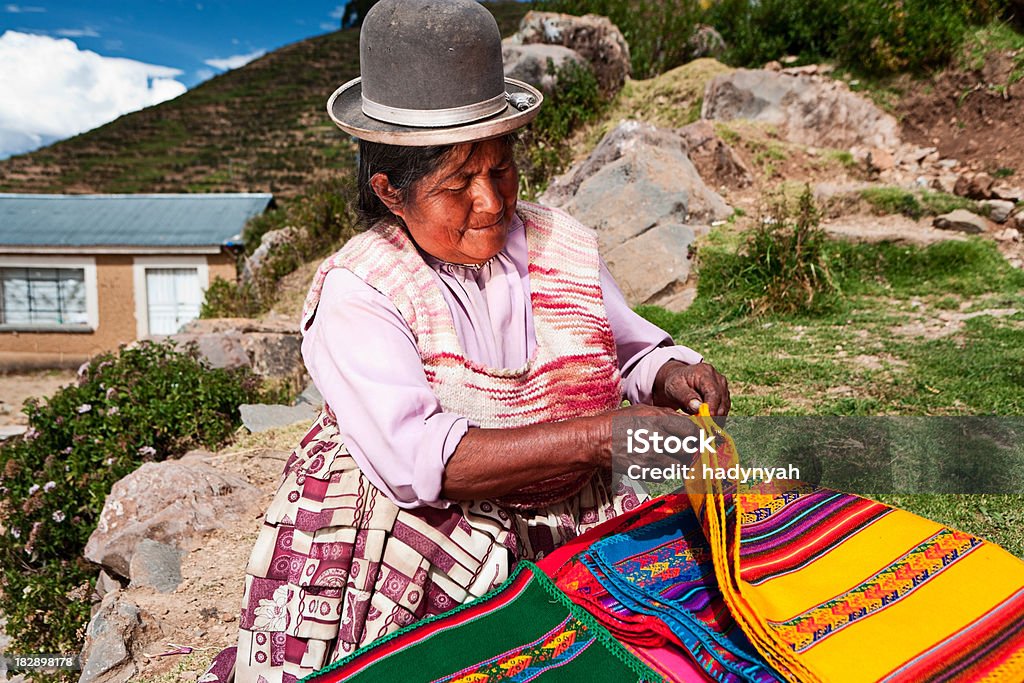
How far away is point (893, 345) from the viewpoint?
5195 millimetres

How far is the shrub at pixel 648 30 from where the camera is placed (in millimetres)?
12172

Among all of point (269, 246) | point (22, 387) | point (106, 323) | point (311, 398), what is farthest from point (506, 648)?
point (22, 387)

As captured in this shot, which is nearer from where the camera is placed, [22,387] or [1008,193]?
[1008,193]

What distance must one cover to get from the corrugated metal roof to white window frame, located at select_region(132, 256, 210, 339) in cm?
34

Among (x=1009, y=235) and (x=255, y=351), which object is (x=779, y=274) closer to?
(x=1009, y=235)

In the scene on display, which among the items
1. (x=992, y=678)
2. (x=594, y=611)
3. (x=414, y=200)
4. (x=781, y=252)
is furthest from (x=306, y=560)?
(x=781, y=252)

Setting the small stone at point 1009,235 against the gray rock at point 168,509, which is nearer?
the gray rock at point 168,509

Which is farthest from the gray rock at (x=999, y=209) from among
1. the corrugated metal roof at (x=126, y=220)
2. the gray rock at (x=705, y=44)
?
the corrugated metal roof at (x=126, y=220)

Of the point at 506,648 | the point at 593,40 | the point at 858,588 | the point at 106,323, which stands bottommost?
the point at 106,323

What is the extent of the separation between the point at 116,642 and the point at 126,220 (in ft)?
55.5

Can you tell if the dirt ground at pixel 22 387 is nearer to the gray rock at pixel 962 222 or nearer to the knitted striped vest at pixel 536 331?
the gray rock at pixel 962 222

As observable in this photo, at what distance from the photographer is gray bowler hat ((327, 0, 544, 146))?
175cm

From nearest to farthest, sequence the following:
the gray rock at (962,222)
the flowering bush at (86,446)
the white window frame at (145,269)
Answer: the flowering bush at (86,446), the gray rock at (962,222), the white window frame at (145,269)

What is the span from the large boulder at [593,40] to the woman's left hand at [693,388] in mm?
9835
